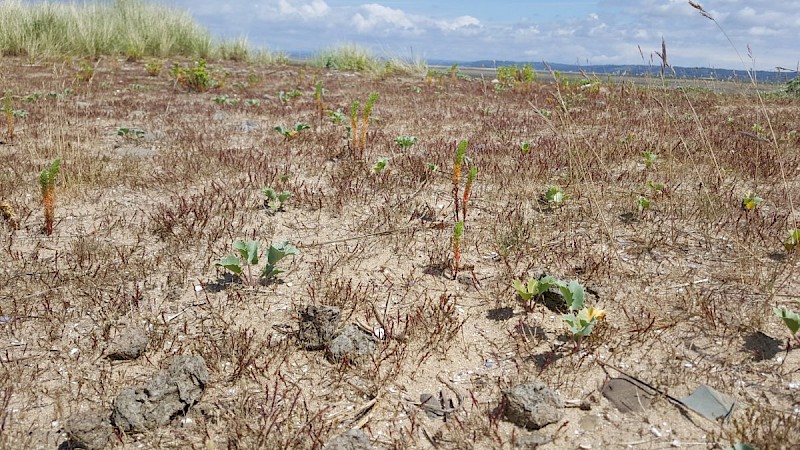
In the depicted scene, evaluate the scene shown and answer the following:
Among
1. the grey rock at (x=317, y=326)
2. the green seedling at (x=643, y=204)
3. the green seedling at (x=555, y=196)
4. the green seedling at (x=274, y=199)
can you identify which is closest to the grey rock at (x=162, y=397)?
the grey rock at (x=317, y=326)

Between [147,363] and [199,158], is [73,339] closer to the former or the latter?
[147,363]

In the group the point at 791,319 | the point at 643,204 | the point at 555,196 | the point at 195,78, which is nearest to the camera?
the point at 791,319

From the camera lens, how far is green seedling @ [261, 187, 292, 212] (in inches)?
190

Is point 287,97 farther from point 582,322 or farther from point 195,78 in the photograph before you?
point 582,322

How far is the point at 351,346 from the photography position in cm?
299

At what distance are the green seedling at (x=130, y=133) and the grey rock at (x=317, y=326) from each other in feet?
19.4

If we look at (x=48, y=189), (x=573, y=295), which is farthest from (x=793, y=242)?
(x=48, y=189)

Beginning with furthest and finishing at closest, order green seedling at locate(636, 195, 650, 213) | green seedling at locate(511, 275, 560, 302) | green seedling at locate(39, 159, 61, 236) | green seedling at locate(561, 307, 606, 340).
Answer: green seedling at locate(636, 195, 650, 213), green seedling at locate(39, 159, 61, 236), green seedling at locate(511, 275, 560, 302), green seedling at locate(561, 307, 606, 340)

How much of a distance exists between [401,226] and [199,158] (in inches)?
132

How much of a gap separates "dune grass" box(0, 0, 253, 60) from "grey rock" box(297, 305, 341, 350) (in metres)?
20.1

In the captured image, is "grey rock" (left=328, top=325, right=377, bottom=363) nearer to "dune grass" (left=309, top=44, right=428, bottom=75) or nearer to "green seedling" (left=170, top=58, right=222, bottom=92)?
"green seedling" (left=170, top=58, right=222, bottom=92)

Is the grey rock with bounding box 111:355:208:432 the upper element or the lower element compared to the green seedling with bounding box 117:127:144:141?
lower

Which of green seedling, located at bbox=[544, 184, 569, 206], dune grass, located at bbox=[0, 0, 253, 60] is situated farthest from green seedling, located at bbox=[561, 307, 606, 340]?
dune grass, located at bbox=[0, 0, 253, 60]

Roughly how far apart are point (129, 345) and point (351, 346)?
121cm
